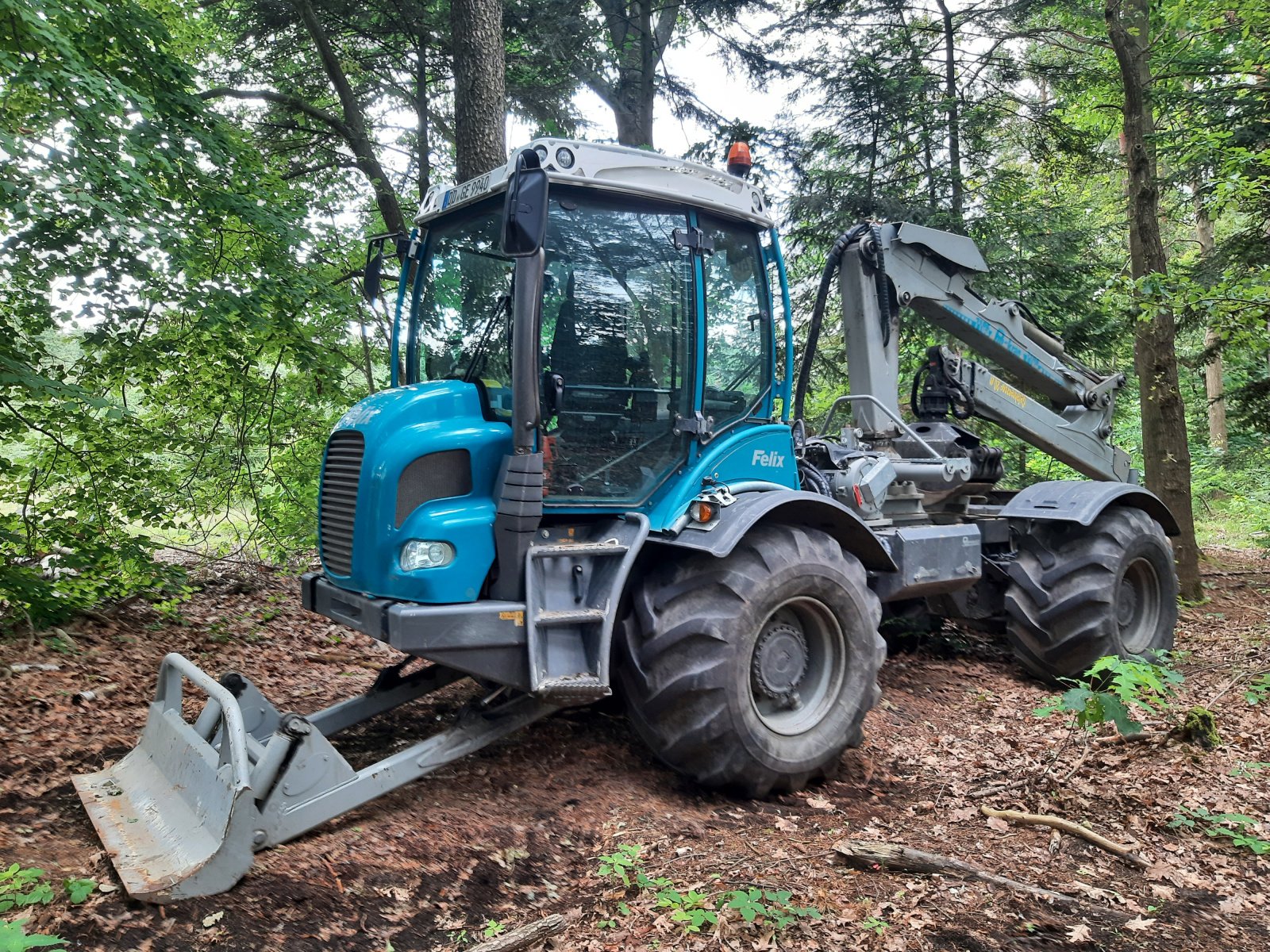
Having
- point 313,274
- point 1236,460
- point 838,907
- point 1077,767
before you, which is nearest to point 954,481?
point 1077,767

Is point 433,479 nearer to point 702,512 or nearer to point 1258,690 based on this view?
point 702,512

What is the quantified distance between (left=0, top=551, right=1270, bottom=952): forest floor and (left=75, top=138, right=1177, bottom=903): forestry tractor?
20 centimetres

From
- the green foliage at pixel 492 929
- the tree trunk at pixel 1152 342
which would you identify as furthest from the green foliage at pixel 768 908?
the tree trunk at pixel 1152 342

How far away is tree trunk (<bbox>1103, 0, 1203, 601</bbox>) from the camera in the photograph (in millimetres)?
8672

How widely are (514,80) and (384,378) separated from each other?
414 cm

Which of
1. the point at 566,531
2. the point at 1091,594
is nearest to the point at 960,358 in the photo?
the point at 1091,594

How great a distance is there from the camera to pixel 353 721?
4.55m

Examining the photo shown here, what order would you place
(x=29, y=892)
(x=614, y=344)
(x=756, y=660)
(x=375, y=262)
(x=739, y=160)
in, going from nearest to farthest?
(x=29, y=892)
(x=614, y=344)
(x=756, y=660)
(x=739, y=160)
(x=375, y=262)

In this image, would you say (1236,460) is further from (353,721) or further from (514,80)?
(353,721)

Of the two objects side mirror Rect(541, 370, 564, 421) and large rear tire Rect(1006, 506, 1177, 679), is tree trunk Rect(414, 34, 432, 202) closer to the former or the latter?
side mirror Rect(541, 370, 564, 421)

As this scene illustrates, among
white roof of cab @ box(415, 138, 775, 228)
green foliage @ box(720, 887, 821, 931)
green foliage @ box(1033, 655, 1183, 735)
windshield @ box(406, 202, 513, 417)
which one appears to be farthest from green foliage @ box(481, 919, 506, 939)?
white roof of cab @ box(415, 138, 775, 228)

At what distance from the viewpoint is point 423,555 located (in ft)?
12.6

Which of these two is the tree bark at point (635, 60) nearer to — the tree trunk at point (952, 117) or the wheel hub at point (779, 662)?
the tree trunk at point (952, 117)

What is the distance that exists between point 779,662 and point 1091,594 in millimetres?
2967
